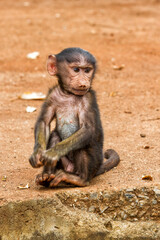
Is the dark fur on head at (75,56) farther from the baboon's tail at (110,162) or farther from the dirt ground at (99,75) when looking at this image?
the dirt ground at (99,75)

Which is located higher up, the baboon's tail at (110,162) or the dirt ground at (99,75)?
the baboon's tail at (110,162)

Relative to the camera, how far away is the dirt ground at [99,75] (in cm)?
483

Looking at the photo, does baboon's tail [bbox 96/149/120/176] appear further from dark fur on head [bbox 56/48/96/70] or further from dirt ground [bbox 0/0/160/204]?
dark fur on head [bbox 56/48/96/70]

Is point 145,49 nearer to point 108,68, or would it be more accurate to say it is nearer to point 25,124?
point 108,68

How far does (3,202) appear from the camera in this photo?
4035mm

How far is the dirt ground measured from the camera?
4.83 meters

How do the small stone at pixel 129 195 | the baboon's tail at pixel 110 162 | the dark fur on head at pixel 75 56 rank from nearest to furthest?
the small stone at pixel 129 195
the dark fur on head at pixel 75 56
the baboon's tail at pixel 110 162

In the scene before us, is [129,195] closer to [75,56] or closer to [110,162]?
[110,162]

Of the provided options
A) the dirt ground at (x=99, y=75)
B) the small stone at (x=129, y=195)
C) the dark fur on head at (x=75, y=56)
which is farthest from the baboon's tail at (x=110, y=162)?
the dark fur on head at (x=75, y=56)

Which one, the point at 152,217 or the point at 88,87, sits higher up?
the point at 88,87

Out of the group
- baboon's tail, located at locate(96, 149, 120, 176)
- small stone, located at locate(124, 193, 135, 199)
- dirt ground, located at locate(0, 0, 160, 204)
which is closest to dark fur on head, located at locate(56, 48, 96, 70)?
baboon's tail, located at locate(96, 149, 120, 176)

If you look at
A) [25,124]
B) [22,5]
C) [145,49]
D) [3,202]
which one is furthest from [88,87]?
[22,5]

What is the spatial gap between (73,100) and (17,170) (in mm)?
893

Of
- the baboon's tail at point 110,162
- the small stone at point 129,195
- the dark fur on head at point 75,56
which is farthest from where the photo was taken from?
the baboon's tail at point 110,162
